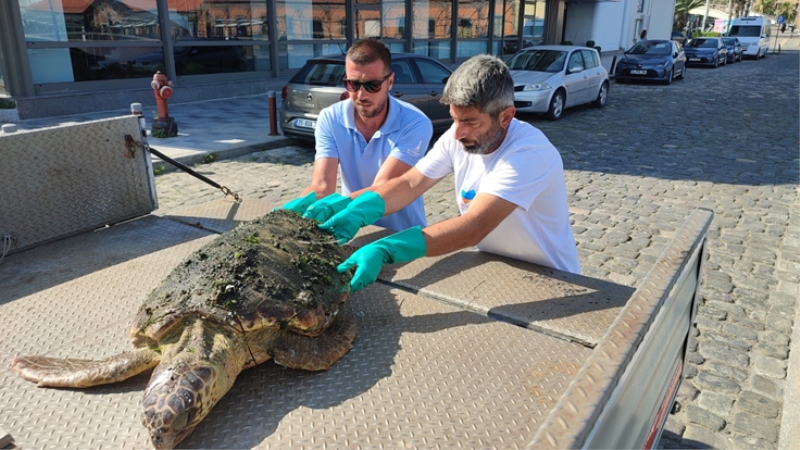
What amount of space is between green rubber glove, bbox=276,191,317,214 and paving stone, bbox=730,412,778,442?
252cm

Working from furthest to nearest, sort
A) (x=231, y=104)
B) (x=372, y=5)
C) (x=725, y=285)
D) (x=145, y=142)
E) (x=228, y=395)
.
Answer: (x=372, y=5) < (x=231, y=104) < (x=725, y=285) < (x=145, y=142) < (x=228, y=395)

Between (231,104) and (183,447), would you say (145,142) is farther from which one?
(231,104)

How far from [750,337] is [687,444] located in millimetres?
1344

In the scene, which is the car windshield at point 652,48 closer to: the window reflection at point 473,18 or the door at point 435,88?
the window reflection at point 473,18

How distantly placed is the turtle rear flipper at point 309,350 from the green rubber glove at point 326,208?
848 mm

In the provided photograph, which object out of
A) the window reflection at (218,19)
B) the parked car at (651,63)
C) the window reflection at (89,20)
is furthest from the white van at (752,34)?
the window reflection at (89,20)

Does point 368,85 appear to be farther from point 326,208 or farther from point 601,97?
point 601,97

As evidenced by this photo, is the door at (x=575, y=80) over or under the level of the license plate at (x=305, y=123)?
over

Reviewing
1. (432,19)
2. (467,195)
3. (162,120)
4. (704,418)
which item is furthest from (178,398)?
(432,19)

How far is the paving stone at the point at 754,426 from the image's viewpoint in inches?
110

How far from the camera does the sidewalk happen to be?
851 cm

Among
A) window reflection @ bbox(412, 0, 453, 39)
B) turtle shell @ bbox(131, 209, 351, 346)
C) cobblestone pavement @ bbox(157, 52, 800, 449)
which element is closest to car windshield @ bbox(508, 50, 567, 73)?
cobblestone pavement @ bbox(157, 52, 800, 449)

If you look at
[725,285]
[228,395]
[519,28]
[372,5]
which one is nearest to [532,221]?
[228,395]

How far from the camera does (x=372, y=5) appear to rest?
674 inches
